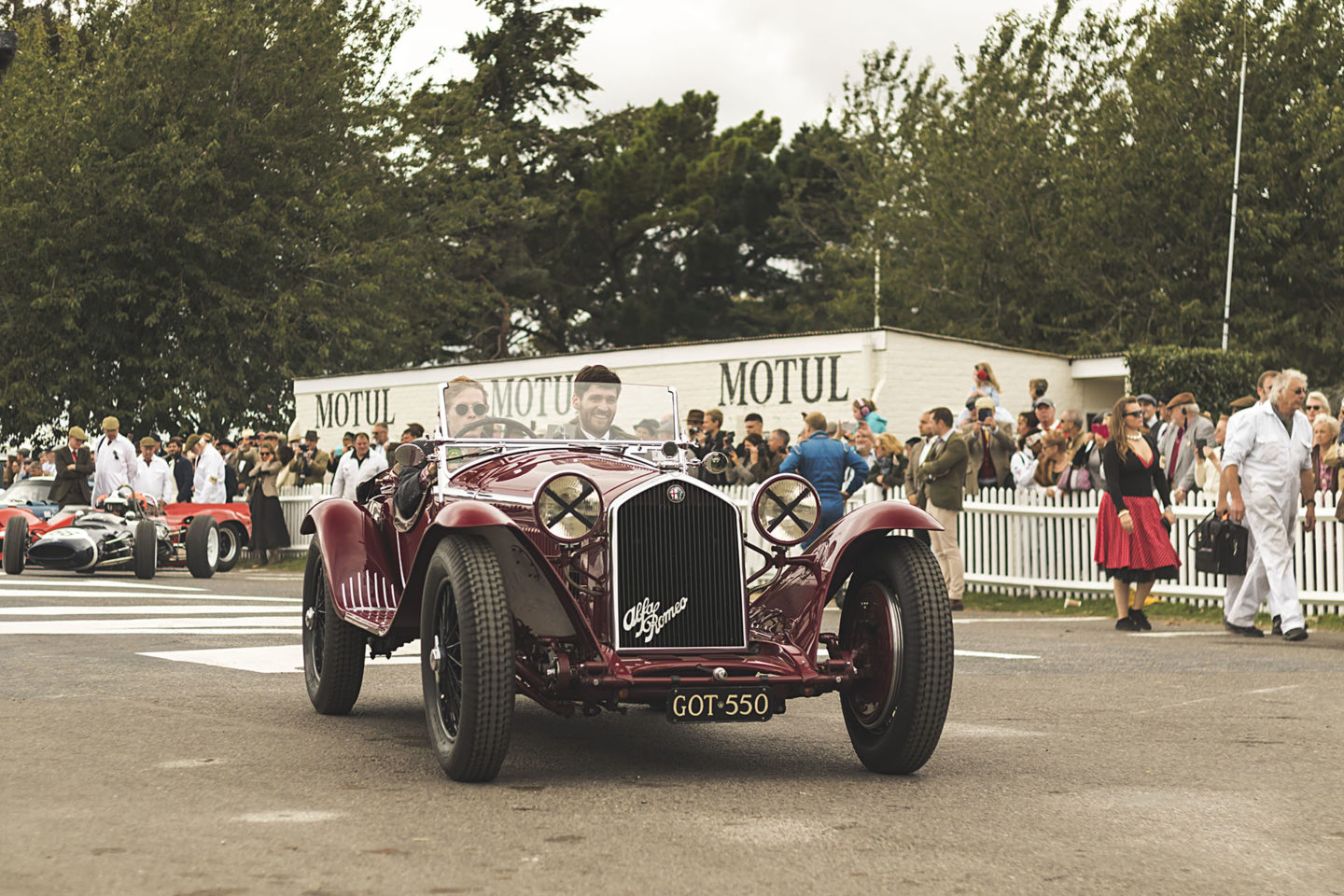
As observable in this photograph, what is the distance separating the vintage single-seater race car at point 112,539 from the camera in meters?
19.6

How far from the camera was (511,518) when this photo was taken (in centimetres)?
681

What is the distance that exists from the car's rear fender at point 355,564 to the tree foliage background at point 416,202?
2788 centimetres

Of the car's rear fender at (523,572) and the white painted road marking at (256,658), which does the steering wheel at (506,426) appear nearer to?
the car's rear fender at (523,572)

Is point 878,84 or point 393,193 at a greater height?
point 878,84

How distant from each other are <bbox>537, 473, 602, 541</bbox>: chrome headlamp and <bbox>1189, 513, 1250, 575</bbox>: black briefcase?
317 inches

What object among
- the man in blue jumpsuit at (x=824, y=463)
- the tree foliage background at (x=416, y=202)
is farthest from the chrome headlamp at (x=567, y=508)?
the tree foliage background at (x=416, y=202)

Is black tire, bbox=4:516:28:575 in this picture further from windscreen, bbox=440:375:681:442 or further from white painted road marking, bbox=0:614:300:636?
windscreen, bbox=440:375:681:442

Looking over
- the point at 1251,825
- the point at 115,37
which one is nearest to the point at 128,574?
the point at 1251,825

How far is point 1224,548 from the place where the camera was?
13.3m

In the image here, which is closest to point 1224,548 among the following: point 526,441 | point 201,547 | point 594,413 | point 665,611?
point 594,413

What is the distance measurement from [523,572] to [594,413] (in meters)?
1.71

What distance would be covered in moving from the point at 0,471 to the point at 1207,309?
85.9 ft

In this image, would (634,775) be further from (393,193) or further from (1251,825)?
(393,193)

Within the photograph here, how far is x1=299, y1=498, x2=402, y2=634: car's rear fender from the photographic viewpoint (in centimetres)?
803
